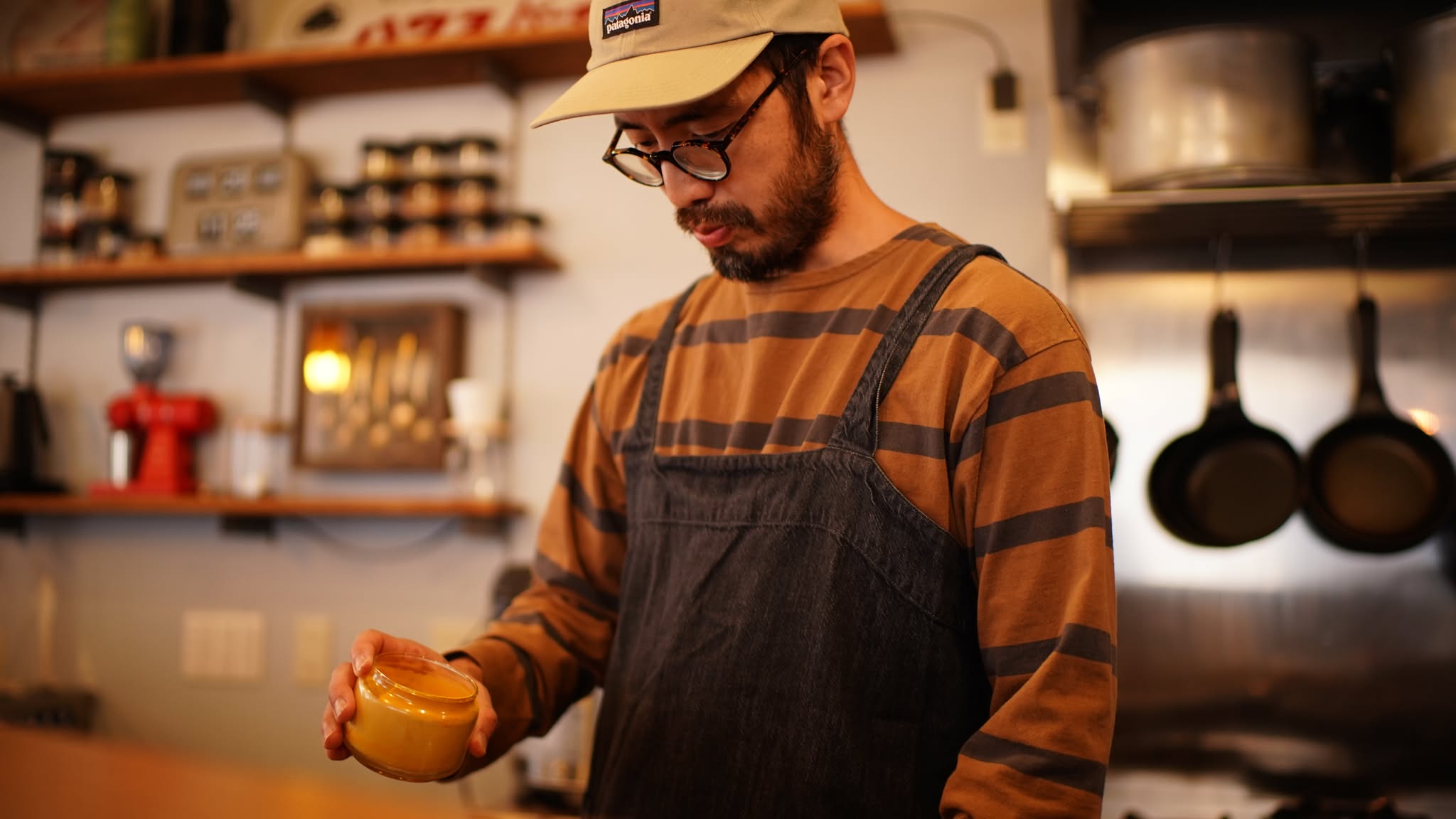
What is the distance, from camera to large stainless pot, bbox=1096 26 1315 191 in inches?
65.1

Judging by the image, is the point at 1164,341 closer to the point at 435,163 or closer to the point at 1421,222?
the point at 1421,222

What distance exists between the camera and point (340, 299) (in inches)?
104

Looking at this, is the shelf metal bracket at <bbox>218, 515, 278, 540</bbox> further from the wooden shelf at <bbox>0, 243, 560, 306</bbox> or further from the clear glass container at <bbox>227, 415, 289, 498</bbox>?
the wooden shelf at <bbox>0, 243, 560, 306</bbox>

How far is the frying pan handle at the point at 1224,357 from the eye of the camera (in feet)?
6.13

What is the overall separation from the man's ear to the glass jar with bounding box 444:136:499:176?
1.59m

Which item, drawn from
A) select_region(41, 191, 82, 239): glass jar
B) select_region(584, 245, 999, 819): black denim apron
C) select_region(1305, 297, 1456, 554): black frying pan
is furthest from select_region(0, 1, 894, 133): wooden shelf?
select_region(584, 245, 999, 819): black denim apron

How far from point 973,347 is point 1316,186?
3.56 feet

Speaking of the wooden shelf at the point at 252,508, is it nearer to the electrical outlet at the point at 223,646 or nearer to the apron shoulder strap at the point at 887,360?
the electrical outlet at the point at 223,646

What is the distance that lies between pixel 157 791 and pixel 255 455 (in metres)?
2.34

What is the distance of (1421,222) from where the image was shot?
1765mm

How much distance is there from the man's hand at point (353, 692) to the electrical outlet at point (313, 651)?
181 cm

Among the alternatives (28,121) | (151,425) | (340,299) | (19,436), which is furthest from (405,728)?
(28,121)

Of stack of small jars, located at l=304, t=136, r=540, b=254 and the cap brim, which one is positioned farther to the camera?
stack of small jars, located at l=304, t=136, r=540, b=254

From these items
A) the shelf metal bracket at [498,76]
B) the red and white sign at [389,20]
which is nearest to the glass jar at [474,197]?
the shelf metal bracket at [498,76]
